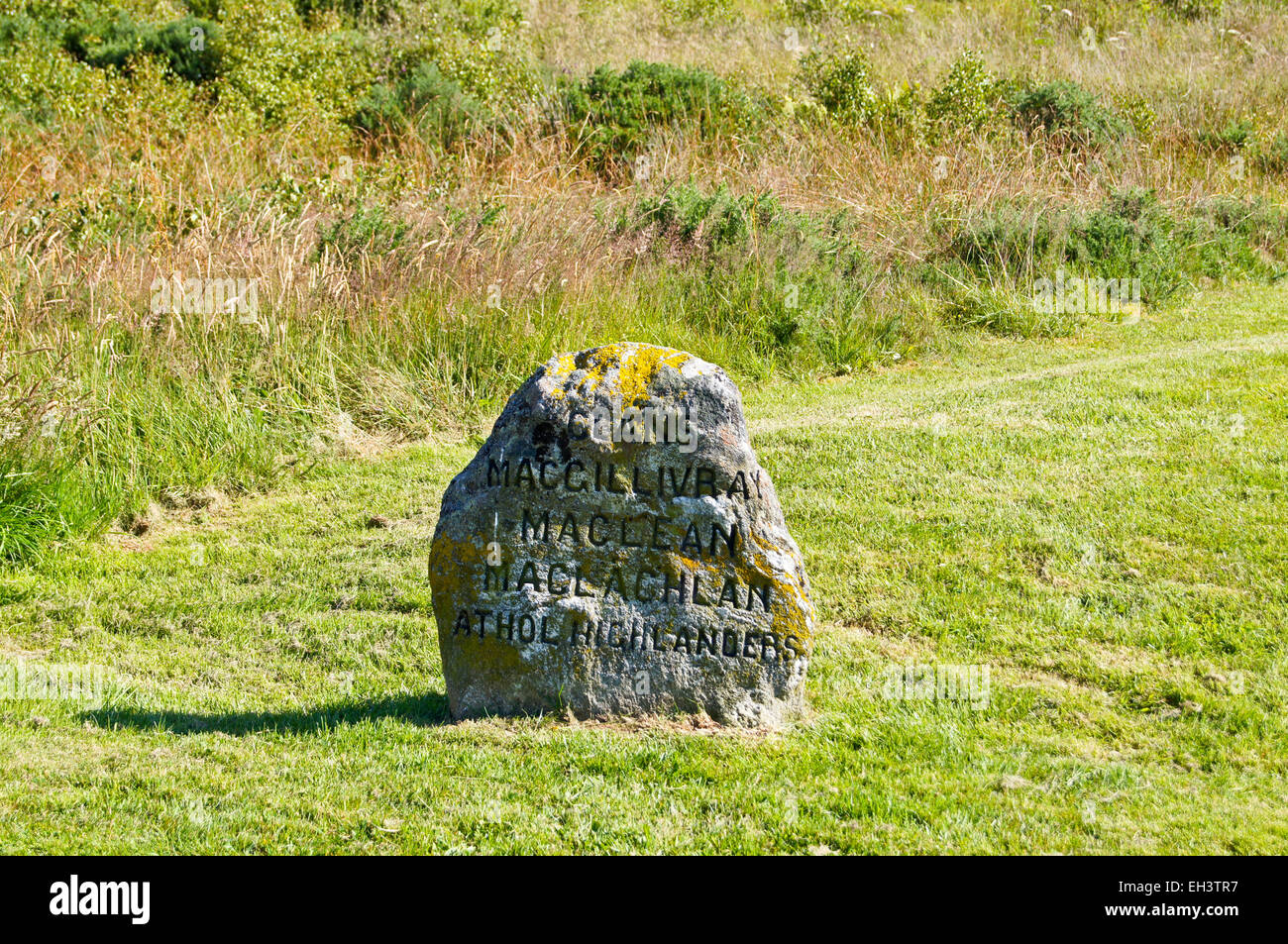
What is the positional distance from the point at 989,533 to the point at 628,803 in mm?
3318

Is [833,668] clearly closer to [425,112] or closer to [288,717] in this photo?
[288,717]

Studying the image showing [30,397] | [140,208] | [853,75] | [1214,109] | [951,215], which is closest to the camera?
Result: [30,397]

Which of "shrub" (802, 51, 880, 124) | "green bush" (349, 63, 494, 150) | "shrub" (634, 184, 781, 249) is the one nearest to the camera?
"shrub" (634, 184, 781, 249)

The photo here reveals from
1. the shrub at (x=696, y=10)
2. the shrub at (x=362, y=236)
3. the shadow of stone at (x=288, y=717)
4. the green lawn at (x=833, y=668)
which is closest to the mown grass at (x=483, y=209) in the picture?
the shrub at (x=362, y=236)

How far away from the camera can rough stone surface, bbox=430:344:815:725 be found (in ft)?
15.7

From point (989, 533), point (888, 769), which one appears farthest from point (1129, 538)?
point (888, 769)

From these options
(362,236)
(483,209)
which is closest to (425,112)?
(483,209)

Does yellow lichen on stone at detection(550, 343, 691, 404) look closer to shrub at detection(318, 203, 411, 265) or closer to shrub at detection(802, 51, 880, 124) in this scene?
shrub at detection(318, 203, 411, 265)

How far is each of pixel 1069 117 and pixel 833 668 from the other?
1193 centimetres

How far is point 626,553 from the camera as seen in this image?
4824mm

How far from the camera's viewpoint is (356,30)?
18438 millimetres

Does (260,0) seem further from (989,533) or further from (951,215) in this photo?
(989,533)

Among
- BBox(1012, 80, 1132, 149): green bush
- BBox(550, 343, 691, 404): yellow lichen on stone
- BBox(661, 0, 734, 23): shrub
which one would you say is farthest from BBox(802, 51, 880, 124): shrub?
BBox(550, 343, 691, 404): yellow lichen on stone

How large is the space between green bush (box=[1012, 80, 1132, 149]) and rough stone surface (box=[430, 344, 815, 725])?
1197 centimetres
